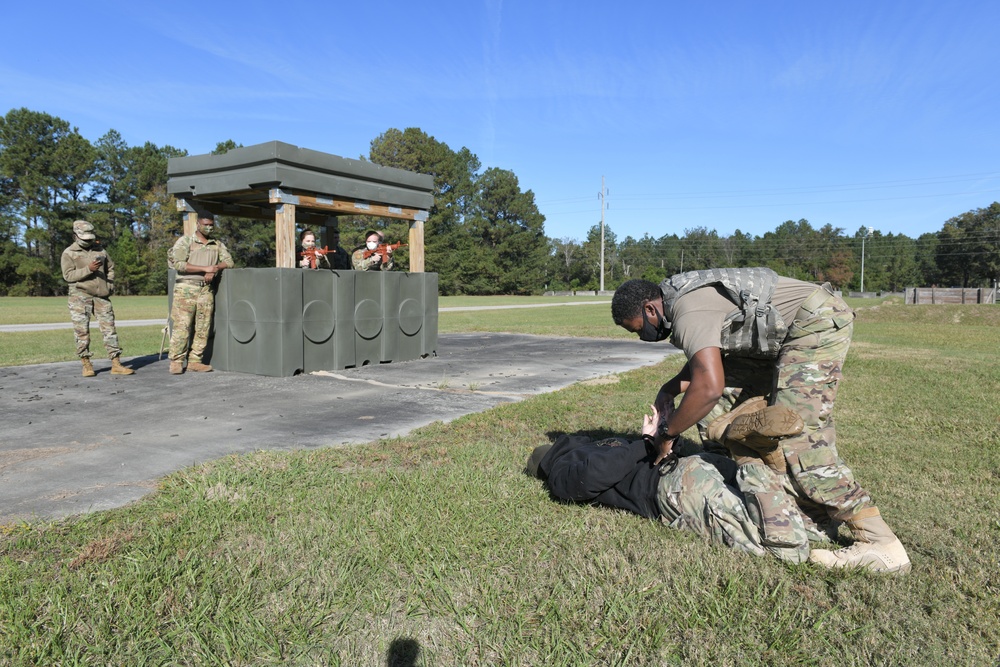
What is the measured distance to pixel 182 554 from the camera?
2.75 metres

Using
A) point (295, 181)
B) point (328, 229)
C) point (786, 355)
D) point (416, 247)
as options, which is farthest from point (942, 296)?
point (786, 355)

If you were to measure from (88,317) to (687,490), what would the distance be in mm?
7747

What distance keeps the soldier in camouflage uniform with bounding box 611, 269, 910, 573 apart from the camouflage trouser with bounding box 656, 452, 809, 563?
0.40 ft

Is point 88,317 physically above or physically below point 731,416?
above

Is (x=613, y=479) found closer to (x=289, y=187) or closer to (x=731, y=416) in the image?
(x=731, y=416)

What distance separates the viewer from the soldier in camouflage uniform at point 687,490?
286cm

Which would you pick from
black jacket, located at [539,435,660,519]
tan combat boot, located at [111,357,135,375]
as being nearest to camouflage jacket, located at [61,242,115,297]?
tan combat boot, located at [111,357,135,375]

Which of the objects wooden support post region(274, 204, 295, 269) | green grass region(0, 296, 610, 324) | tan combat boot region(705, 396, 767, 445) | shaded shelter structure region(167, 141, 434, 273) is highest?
shaded shelter structure region(167, 141, 434, 273)

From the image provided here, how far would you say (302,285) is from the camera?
7871 millimetres

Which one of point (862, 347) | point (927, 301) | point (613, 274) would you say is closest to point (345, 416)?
point (862, 347)

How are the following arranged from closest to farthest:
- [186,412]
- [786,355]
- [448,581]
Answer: [448,581]
[786,355]
[186,412]

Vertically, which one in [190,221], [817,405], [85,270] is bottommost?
[817,405]

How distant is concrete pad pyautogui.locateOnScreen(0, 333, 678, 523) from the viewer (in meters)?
3.80

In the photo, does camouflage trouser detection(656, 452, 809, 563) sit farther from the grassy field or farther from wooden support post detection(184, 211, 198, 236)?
wooden support post detection(184, 211, 198, 236)
